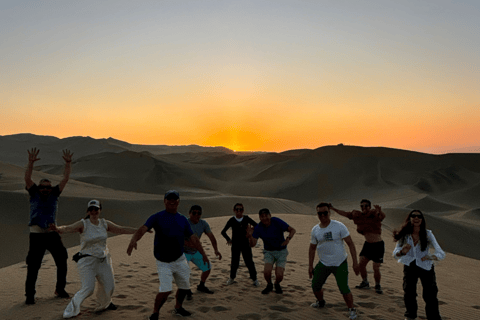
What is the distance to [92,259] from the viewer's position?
573cm

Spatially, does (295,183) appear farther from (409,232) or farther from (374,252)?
(409,232)

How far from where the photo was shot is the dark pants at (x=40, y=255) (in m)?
6.45

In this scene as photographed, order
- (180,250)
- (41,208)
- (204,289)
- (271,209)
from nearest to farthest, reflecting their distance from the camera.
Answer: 1. (180,250)
2. (41,208)
3. (204,289)
4. (271,209)

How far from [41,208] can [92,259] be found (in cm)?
162

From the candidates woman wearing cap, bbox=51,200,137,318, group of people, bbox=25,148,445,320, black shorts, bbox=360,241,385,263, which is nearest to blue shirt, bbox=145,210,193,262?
group of people, bbox=25,148,445,320

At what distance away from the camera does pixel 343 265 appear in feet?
18.9

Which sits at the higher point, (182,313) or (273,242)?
(273,242)

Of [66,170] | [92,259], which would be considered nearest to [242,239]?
[92,259]

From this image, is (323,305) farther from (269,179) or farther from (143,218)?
(269,179)

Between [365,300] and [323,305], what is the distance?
0.97m

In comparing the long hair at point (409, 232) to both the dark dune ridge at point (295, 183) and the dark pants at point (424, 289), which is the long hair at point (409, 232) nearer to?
the dark pants at point (424, 289)

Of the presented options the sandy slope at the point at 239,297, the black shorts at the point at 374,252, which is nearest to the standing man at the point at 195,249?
the sandy slope at the point at 239,297

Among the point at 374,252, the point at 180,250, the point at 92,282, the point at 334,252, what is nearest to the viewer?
the point at 180,250

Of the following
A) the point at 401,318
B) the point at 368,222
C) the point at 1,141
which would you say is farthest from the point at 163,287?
the point at 1,141
